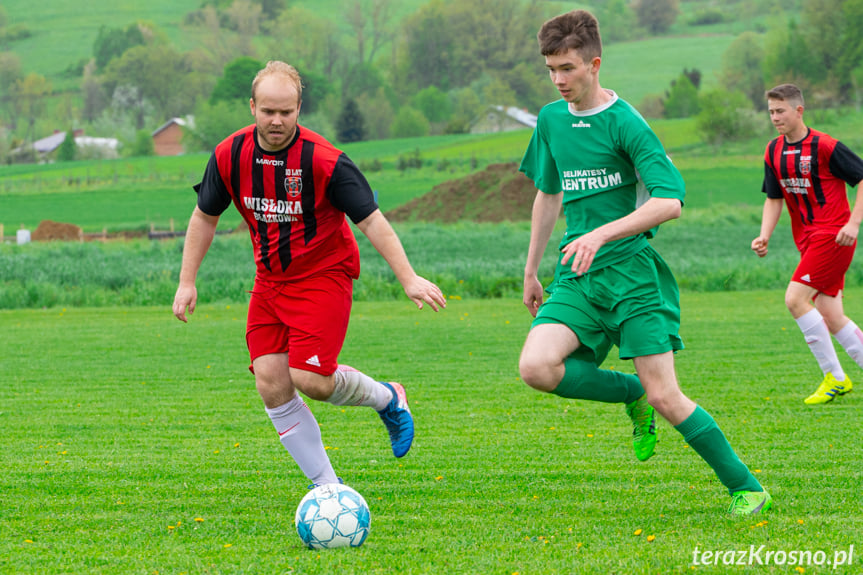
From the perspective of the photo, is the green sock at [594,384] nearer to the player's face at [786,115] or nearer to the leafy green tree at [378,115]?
the player's face at [786,115]

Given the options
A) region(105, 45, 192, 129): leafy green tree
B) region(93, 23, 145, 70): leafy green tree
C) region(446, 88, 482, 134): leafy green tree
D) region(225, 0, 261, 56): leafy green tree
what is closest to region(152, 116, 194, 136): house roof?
region(105, 45, 192, 129): leafy green tree

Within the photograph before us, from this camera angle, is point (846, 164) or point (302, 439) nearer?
point (302, 439)

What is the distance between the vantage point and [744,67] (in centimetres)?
9488

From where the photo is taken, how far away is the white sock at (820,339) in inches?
327

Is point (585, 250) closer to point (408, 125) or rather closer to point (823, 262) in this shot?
point (823, 262)

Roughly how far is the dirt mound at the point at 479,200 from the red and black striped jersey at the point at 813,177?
33.7m

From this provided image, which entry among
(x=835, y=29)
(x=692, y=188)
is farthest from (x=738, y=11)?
(x=692, y=188)

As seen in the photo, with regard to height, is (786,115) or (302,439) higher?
(786,115)

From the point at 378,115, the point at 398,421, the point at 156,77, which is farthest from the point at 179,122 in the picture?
the point at 398,421

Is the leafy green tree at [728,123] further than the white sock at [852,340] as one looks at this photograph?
Yes

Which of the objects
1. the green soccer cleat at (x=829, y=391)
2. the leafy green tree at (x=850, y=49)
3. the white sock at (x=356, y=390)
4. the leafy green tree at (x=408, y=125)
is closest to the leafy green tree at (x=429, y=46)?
the leafy green tree at (x=408, y=125)

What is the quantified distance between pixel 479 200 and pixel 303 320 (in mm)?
39460

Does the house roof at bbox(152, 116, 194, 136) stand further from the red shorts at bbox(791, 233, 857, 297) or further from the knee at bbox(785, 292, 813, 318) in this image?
the red shorts at bbox(791, 233, 857, 297)

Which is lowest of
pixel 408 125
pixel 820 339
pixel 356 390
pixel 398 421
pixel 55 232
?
pixel 408 125
